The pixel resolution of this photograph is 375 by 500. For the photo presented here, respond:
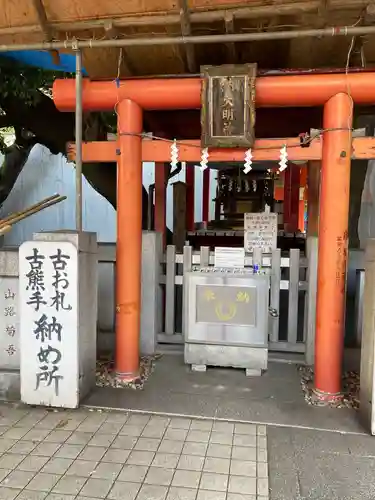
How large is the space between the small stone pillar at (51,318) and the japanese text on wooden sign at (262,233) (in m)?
2.52

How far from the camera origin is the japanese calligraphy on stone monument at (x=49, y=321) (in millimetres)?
4262

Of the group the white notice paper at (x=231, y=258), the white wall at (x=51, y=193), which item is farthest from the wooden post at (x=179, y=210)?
the white notice paper at (x=231, y=258)

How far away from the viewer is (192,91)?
4.85 meters

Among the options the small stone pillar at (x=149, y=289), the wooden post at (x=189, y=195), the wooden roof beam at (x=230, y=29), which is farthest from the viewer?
the wooden post at (x=189, y=195)

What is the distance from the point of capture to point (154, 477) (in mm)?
3166

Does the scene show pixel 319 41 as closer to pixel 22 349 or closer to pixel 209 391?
pixel 209 391

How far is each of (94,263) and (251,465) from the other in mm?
2531

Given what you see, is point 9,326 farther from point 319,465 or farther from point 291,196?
point 291,196

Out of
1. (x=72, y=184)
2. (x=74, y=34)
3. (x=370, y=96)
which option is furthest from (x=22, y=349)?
(x=72, y=184)

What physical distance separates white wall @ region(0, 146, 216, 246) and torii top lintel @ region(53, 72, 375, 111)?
7.64 m

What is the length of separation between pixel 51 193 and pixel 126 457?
10.7 m

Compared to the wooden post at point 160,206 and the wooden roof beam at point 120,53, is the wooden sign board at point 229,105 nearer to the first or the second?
the wooden roof beam at point 120,53

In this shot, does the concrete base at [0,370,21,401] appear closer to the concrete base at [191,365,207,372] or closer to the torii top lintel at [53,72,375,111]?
the concrete base at [191,365,207,372]

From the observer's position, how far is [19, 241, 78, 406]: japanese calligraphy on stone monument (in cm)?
426
